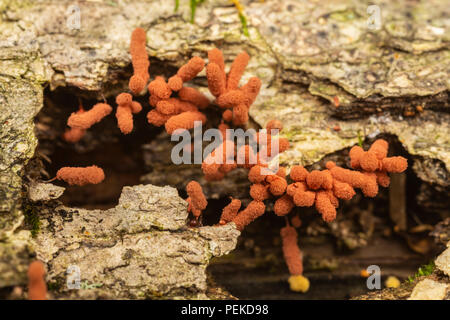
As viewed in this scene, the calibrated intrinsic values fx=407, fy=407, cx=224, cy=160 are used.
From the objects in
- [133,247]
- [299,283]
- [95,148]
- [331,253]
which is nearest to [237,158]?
[133,247]

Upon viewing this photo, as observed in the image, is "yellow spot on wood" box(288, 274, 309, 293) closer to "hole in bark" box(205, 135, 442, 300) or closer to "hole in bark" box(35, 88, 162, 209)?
"hole in bark" box(205, 135, 442, 300)

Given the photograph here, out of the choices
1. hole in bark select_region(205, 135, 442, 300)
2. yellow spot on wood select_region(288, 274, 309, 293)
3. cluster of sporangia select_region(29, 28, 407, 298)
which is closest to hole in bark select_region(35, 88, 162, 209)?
cluster of sporangia select_region(29, 28, 407, 298)

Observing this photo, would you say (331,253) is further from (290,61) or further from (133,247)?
(133,247)

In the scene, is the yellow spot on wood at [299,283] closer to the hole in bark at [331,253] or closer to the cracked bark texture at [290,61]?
the hole in bark at [331,253]

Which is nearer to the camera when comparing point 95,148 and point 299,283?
point 299,283

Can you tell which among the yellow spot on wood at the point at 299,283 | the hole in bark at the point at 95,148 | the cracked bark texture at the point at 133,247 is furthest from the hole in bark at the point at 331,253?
the hole in bark at the point at 95,148

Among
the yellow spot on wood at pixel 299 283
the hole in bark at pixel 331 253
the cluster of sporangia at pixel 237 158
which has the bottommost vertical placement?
the yellow spot on wood at pixel 299 283
